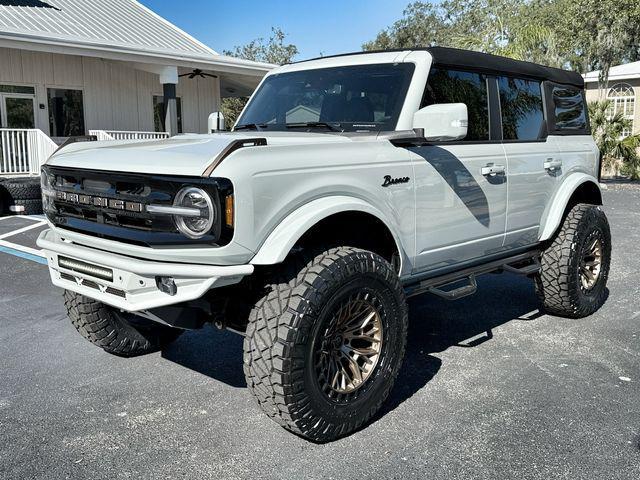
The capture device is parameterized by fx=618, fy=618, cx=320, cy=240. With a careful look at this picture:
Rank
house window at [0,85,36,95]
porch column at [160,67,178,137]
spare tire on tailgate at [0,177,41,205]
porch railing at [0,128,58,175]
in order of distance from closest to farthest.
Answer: spare tire on tailgate at [0,177,41,205] → porch railing at [0,128,58,175] → house window at [0,85,36,95] → porch column at [160,67,178,137]

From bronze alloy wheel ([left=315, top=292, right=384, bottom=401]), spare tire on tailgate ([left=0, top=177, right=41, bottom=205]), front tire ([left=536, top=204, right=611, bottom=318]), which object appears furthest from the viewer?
spare tire on tailgate ([left=0, top=177, right=41, bottom=205])

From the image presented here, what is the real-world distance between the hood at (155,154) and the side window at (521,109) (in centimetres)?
161

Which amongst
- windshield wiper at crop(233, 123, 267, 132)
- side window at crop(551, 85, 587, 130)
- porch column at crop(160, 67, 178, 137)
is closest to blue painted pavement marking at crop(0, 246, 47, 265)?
windshield wiper at crop(233, 123, 267, 132)

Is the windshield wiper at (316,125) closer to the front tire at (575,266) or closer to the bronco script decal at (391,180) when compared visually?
the bronco script decal at (391,180)

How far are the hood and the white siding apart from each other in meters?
13.5

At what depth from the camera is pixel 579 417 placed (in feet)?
11.2

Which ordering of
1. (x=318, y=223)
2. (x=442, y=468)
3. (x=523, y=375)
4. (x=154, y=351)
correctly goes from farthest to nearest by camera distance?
(x=154, y=351) < (x=523, y=375) < (x=318, y=223) < (x=442, y=468)

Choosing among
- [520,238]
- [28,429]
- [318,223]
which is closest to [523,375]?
[520,238]

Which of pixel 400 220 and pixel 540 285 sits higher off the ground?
pixel 400 220

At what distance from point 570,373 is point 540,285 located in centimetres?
121

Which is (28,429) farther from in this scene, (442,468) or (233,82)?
(233,82)

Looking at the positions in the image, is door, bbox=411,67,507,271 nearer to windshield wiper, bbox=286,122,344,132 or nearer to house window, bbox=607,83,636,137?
windshield wiper, bbox=286,122,344,132

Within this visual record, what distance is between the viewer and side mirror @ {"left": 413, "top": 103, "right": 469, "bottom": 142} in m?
3.40

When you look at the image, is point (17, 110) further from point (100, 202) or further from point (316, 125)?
point (100, 202)
